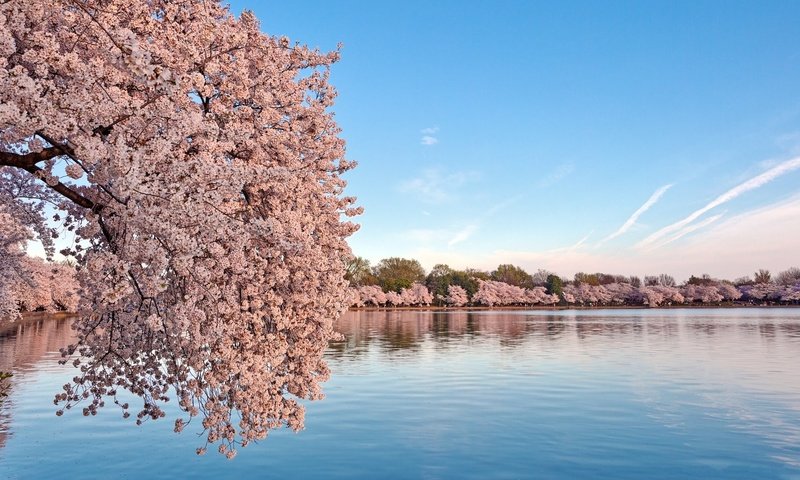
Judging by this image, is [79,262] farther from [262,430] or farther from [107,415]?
[107,415]

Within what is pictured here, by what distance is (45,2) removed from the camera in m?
9.46

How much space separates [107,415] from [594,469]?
17.7 metres

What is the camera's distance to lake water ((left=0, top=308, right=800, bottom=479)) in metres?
16.0

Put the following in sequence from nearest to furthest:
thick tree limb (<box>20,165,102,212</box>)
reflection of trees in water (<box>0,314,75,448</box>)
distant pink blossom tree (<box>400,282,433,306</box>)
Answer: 1. thick tree limb (<box>20,165,102,212</box>)
2. reflection of trees in water (<box>0,314,75,448</box>)
3. distant pink blossom tree (<box>400,282,433,306</box>)

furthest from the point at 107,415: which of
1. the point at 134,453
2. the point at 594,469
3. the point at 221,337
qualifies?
the point at 594,469

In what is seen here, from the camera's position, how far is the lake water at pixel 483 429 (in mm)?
15992

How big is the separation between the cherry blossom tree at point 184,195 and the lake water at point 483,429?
393cm

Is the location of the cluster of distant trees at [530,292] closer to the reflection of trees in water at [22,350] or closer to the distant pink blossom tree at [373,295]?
the distant pink blossom tree at [373,295]

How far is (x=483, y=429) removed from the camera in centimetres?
2008

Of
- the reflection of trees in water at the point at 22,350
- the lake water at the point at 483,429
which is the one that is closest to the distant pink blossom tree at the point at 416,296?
the reflection of trees in water at the point at 22,350

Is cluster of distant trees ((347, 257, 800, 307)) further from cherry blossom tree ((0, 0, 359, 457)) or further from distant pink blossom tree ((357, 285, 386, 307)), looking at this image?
cherry blossom tree ((0, 0, 359, 457))

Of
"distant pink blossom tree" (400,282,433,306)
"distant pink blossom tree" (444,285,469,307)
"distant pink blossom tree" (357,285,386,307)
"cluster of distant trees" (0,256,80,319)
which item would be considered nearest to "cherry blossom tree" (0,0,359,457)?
"cluster of distant trees" (0,256,80,319)

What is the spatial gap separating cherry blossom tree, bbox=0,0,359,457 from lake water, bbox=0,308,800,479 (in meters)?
3.93

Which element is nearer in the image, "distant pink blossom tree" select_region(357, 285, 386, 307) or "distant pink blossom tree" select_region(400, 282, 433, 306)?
"distant pink blossom tree" select_region(357, 285, 386, 307)
